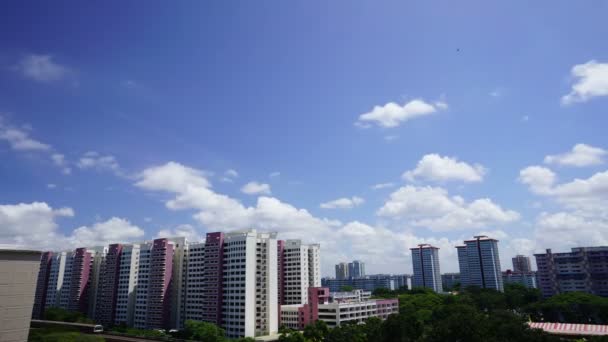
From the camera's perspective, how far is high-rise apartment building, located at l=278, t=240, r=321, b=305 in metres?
85.1

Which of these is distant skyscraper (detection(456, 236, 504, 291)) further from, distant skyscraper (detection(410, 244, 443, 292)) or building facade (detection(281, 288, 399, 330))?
building facade (detection(281, 288, 399, 330))

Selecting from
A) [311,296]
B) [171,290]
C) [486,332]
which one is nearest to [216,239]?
[171,290]

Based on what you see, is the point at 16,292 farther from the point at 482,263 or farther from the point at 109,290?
the point at 482,263

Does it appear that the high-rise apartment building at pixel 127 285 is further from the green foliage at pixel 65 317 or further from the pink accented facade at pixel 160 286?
the pink accented facade at pixel 160 286

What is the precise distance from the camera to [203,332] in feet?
208

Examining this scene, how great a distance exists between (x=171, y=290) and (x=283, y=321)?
25.5 m

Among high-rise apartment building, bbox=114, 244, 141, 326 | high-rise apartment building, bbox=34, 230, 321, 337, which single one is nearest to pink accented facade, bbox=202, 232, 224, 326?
high-rise apartment building, bbox=34, 230, 321, 337

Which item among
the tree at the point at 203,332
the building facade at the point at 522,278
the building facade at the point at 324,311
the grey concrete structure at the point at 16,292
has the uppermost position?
the grey concrete structure at the point at 16,292

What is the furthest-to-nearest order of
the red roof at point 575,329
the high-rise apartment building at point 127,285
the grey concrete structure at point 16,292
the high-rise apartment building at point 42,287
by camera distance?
the high-rise apartment building at point 42,287 → the high-rise apartment building at point 127,285 → the red roof at point 575,329 → the grey concrete structure at point 16,292

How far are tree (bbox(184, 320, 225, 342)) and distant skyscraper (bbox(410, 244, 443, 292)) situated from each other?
5587 inches

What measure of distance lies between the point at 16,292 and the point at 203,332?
43.1 meters

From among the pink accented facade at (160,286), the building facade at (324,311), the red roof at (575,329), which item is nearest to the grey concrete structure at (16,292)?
the building facade at (324,311)

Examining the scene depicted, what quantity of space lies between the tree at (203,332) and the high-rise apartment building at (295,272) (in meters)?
23.3

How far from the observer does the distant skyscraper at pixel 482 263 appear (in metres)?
155
